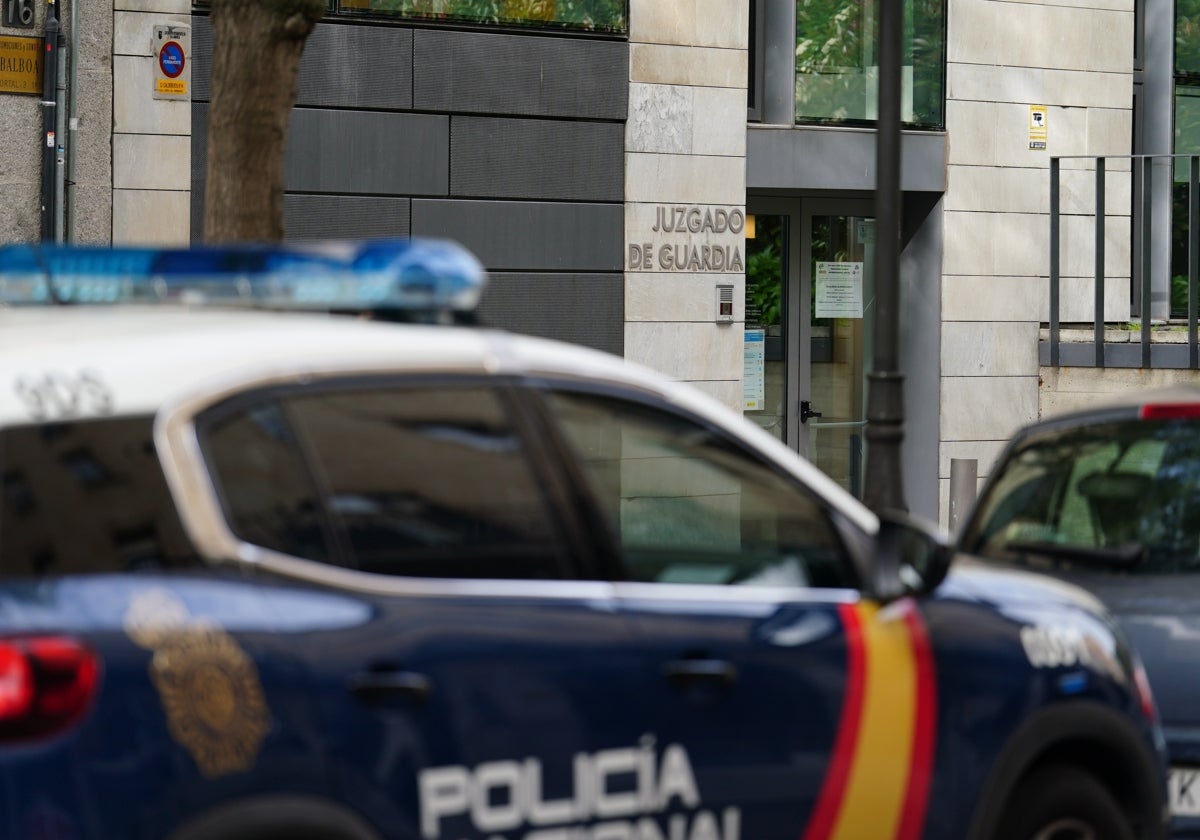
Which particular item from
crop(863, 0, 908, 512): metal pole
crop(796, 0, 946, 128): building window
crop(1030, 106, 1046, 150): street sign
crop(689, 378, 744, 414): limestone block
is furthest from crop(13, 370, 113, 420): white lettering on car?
crop(1030, 106, 1046, 150): street sign

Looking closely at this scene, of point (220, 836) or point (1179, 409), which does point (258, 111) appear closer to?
point (1179, 409)

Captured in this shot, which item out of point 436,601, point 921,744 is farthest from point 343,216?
point 436,601

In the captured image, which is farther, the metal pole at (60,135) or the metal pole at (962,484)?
the metal pole at (962,484)

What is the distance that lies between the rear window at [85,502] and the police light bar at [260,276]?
2.25 ft

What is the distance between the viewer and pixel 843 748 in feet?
13.5

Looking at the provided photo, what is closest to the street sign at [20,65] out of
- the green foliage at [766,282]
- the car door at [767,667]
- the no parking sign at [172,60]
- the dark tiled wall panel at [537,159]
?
the no parking sign at [172,60]

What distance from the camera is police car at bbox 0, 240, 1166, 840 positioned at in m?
3.15

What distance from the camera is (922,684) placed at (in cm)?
427

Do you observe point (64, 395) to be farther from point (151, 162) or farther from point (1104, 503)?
point (151, 162)

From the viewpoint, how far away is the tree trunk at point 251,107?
25.1 ft

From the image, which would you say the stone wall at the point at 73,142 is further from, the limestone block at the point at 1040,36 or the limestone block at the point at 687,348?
the limestone block at the point at 1040,36

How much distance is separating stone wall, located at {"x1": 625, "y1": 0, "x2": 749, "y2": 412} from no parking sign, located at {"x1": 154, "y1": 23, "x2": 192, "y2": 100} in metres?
3.33

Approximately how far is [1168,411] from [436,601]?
334cm

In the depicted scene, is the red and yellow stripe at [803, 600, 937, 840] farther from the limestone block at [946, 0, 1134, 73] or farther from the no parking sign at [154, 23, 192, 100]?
the limestone block at [946, 0, 1134, 73]
